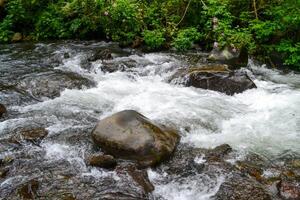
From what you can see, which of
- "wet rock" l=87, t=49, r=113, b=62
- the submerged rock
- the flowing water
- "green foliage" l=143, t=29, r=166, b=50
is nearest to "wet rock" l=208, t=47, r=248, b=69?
the flowing water

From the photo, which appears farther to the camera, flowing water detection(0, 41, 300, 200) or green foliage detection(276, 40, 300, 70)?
green foliage detection(276, 40, 300, 70)

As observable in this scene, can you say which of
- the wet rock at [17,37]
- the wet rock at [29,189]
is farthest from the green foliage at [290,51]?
the wet rock at [17,37]

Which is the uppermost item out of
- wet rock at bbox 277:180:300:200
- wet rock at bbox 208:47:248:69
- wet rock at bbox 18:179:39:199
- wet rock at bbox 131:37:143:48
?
wet rock at bbox 208:47:248:69

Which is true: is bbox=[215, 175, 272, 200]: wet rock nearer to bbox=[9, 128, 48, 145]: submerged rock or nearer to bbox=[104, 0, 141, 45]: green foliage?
bbox=[9, 128, 48, 145]: submerged rock

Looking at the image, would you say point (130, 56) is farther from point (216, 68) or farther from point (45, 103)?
point (45, 103)

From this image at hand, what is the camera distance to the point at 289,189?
5.34 m

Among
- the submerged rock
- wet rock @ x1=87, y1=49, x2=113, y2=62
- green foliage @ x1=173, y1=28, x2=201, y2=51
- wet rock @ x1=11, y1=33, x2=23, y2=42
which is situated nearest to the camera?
the submerged rock

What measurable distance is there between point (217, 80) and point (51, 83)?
12.1 ft

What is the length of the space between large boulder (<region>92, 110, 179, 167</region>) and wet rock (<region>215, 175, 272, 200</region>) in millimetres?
1040

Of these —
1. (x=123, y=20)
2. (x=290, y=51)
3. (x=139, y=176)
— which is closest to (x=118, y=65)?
(x=123, y=20)

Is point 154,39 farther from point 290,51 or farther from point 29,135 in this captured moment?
point 29,135

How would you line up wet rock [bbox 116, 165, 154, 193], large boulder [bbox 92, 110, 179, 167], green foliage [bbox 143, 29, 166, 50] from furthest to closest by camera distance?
1. green foliage [bbox 143, 29, 166, 50]
2. large boulder [bbox 92, 110, 179, 167]
3. wet rock [bbox 116, 165, 154, 193]

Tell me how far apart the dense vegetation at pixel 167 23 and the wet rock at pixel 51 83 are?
3062 millimetres

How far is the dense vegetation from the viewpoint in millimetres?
10633
